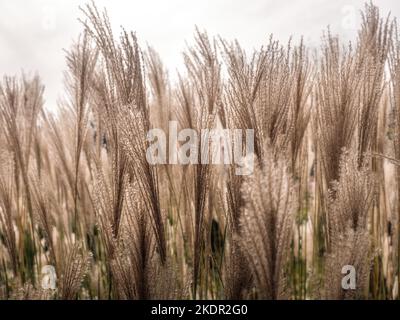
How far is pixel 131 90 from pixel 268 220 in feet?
2.01

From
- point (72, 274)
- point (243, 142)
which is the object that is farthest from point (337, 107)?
point (72, 274)

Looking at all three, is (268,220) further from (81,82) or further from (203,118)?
(81,82)

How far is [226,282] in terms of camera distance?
1491 millimetres

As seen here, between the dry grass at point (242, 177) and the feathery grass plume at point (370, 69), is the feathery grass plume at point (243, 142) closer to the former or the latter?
the dry grass at point (242, 177)

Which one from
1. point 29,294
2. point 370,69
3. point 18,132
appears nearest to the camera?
point 29,294

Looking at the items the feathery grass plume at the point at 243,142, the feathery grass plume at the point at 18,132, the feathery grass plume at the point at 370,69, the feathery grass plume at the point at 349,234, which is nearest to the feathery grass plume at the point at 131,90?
the feathery grass plume at the point at 243,142

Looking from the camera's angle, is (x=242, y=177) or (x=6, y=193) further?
(x=6, y=193)

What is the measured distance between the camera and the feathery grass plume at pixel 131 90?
1.45m

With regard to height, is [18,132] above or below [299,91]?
below

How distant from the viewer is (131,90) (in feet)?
4.87

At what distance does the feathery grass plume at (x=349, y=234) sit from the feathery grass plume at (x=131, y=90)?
535 millimetres

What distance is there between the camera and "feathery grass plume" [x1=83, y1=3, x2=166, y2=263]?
4.76ft
